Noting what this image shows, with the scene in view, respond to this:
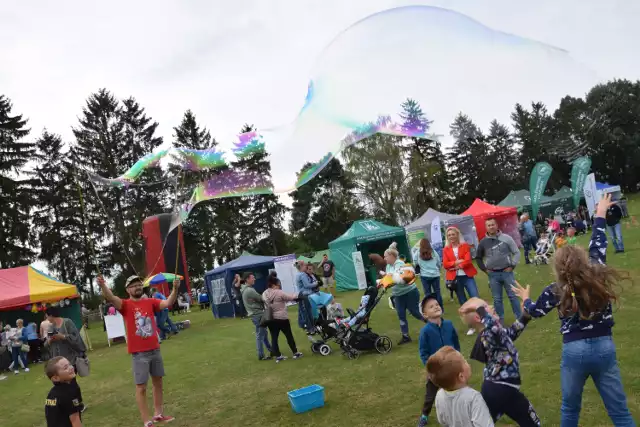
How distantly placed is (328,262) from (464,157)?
37594 millimetres

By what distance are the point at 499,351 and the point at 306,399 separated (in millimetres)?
2896

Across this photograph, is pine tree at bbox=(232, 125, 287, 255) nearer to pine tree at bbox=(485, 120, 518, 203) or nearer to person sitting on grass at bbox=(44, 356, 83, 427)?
pine tree at bbox=(485, 120, 518, 203)

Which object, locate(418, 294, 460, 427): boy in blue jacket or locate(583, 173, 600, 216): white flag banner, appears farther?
locate(583, 173, 600, 216): white flag banner

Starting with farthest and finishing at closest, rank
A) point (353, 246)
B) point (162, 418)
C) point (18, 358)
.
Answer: point (353, 246), point (18, 358), point (162, 418)

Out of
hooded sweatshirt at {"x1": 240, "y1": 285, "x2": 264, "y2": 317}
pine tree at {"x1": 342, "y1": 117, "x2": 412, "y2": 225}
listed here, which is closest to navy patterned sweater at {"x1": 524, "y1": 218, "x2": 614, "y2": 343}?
hooded sweatshirt at {"x1": 240, "y1": 285, "x2": 264, "y2": 317}

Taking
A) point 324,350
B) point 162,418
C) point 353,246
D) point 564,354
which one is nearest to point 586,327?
point 564,354

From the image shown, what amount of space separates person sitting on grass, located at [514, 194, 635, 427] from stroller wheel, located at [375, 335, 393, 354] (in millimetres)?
4585

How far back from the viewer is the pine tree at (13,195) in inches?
1203

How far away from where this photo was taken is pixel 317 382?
6270 millimetres

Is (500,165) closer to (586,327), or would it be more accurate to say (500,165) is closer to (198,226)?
(198,226)

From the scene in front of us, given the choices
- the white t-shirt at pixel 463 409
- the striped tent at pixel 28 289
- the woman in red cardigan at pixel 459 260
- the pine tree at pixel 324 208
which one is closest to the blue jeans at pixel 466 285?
the woman in red cardigan at pixel 459 260

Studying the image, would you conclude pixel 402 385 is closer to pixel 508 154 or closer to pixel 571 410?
pixel 571 410

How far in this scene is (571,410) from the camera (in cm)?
279

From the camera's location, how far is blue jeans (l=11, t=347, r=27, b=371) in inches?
528
